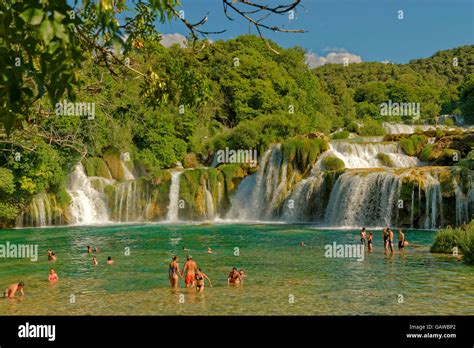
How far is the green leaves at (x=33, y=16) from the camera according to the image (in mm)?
2967

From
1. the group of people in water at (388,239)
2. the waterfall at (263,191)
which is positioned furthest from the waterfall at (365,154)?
the group of people in water at (388,239)

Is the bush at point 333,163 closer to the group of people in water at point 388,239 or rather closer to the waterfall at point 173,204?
the waterfall at point 173,204

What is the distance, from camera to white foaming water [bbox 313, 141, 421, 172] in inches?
1662

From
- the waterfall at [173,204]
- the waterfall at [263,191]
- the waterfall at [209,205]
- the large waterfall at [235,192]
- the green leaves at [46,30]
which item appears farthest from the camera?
the waterfall at [173,204]

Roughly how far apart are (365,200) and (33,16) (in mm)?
32819

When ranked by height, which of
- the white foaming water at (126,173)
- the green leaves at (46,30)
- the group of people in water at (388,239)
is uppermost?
the white foaming water at (126,173)

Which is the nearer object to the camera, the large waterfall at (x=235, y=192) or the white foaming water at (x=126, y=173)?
the large waterfall at (x=235, y=192)

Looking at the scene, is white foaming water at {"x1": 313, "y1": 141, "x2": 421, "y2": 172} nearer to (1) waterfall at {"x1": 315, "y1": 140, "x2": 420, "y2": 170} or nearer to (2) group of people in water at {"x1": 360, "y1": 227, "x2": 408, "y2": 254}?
(1) waterfall at {"x1": 315, "y1": 140, "x2": 420, "y2": 170}

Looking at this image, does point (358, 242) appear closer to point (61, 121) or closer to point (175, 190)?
point (175, 190)

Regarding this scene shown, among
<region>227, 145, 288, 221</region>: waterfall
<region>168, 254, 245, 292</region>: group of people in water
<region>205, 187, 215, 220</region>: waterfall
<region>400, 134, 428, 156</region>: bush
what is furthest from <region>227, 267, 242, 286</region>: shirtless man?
<region>400, 134, 428, 156</region>: bush

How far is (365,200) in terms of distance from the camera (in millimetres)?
34125

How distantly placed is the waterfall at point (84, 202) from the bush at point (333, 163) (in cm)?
1997

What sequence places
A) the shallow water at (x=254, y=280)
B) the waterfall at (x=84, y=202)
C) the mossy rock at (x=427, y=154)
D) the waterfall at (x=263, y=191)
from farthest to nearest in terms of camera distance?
the waterfall at (x=84, y=202) < the waterfall at (x=263, y=191) < the mossy rock at (x=427, y=154) < the shallow water at (x=254, y=280)

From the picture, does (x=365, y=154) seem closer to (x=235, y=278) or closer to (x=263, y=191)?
(x=263, y=191)
